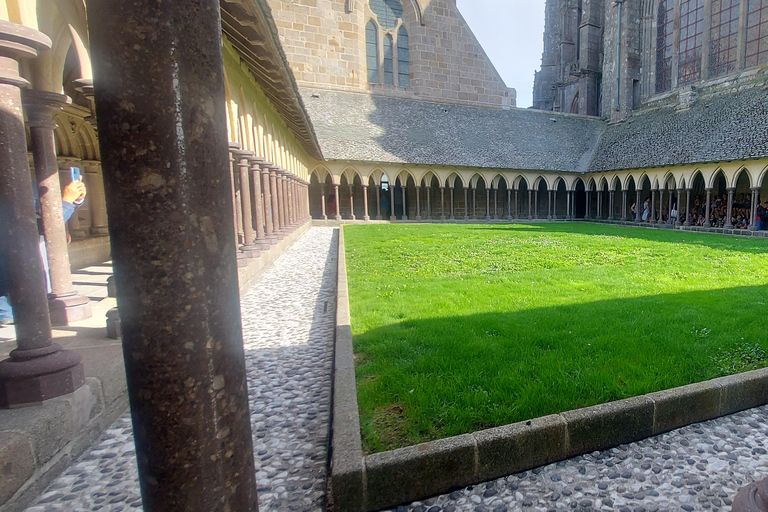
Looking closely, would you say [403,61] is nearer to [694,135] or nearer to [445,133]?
[445,133]

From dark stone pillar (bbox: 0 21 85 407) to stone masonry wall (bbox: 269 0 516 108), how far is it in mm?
25070

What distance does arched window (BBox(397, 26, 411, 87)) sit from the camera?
29.4m

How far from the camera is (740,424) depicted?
9.87ft

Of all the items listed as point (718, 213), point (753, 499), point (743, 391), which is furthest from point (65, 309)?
point (718, 213)

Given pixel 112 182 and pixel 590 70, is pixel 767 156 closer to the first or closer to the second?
pixel 590 70

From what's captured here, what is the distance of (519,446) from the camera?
8.23 ft

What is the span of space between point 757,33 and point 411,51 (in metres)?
18.5

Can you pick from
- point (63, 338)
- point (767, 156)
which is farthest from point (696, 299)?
point (767, 156)

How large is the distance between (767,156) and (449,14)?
66.8 ft

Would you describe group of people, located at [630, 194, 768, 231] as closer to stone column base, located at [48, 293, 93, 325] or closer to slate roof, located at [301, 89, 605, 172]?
slate roof, located at [301, 89, 605, 172]

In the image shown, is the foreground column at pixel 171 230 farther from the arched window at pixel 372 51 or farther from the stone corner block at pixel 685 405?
the arched window at pixel 372 51

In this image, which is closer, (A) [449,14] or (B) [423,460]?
(B) [423,460]

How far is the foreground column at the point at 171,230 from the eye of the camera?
38.2 inches

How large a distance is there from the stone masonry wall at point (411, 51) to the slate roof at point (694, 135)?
328 inches
